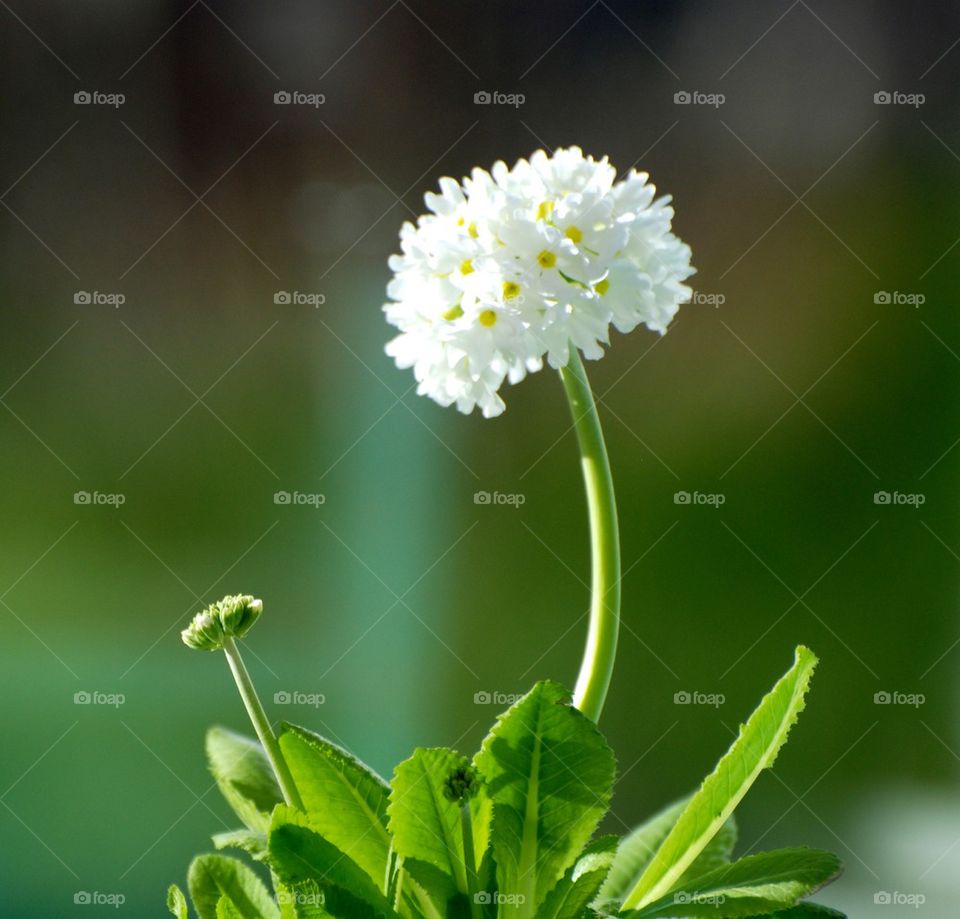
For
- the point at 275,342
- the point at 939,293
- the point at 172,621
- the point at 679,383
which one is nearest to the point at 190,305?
the point at 275,342

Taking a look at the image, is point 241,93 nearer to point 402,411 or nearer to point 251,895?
point 402,411
